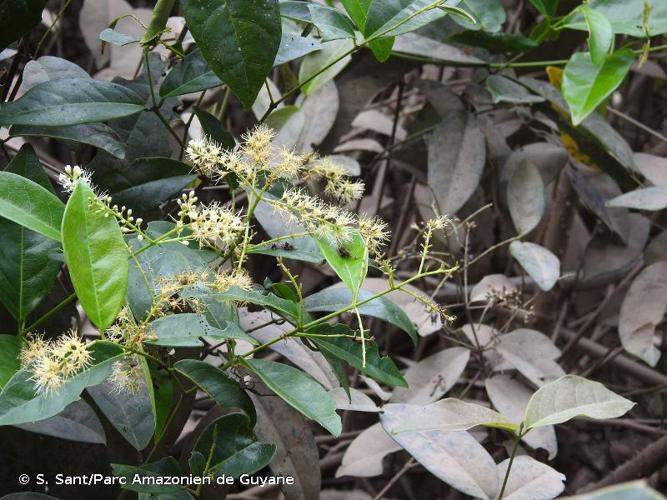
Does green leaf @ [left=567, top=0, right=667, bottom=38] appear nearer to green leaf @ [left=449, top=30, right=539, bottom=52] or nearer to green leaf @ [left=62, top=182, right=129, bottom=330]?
green leaf @ [left=449, top=30, right=539, bottom=52]

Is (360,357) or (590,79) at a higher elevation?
(590,79)

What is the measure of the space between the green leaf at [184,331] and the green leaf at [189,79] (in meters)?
0.24

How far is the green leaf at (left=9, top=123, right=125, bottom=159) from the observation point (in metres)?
0.70

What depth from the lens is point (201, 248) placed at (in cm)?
62

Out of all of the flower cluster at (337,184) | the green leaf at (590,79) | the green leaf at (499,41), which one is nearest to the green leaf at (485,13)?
the green leaf at (499,41)

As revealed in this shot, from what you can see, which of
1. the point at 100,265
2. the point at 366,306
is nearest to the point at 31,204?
the point at 100,265

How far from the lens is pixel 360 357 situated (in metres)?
0.63

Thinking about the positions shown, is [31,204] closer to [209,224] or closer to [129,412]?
[209,224]

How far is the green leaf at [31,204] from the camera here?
0.53 meters

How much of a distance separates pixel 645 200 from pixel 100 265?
0.72 m

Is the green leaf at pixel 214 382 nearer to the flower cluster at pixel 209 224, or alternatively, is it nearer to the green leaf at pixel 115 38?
the flower cluster at pixel 209 224

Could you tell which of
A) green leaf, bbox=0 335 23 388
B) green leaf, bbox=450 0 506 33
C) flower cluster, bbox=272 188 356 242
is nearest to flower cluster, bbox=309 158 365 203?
flower cluster, bbox=272 188 356 242

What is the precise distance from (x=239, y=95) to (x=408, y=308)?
47 cm

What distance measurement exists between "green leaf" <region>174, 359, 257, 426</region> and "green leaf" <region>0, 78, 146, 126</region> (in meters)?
0.24
